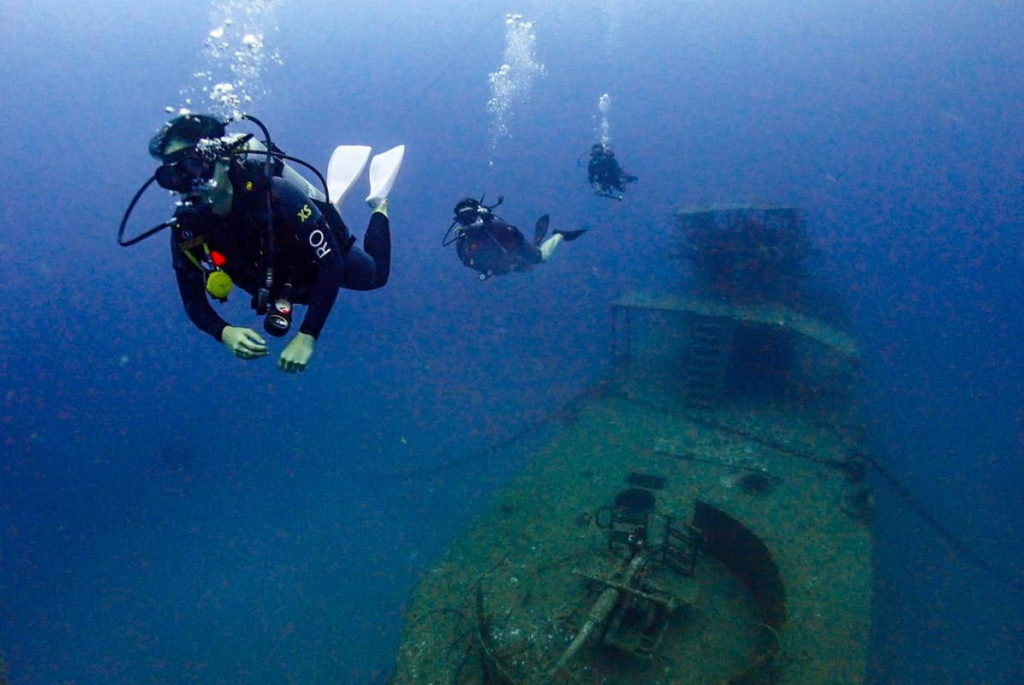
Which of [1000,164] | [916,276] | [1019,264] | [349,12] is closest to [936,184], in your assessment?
[1000,164]

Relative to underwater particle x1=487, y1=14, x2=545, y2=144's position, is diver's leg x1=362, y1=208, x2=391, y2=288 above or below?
below

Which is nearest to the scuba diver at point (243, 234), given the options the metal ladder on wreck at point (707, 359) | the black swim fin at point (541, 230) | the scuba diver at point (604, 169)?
the black swim fin at point (541, 230)

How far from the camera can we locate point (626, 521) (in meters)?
6.03

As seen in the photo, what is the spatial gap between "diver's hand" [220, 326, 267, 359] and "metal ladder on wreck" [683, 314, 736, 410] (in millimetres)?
8669

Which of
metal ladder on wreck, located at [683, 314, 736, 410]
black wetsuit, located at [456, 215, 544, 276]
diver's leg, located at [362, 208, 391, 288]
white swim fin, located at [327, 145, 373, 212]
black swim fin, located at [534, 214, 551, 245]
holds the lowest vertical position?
diver's leg, located at [362, 208, 391, 288]

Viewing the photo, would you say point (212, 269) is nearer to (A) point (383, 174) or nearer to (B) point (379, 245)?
(B) point (379, 245)

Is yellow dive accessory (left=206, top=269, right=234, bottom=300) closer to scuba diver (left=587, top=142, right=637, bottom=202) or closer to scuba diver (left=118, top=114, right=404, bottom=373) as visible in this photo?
scuba diver (left=118, top=114, right=404, bottom=373)

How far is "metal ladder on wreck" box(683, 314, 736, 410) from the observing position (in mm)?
10047

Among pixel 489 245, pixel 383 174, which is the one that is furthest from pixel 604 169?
pixel 383 174

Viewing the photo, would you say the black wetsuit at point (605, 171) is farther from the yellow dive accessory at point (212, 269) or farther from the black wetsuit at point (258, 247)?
the yellow dive accessory at point (212, 269)

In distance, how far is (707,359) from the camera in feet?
33.9

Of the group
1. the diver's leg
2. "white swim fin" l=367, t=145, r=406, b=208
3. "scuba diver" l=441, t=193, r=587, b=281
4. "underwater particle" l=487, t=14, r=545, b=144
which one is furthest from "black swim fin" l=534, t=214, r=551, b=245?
"underwater particle" l=487, t=14, r=545, b=144

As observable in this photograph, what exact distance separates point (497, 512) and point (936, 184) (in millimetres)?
91532

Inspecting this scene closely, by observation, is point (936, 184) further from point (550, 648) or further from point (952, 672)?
point (550, 648)
